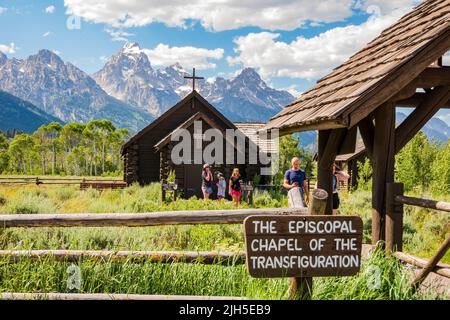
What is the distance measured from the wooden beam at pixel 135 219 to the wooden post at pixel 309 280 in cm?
94

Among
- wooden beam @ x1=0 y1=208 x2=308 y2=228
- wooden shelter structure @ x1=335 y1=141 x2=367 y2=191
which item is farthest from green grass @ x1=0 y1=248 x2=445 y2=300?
wooden shelter structure @ x1=335 y1=141 x2=367 y2=191

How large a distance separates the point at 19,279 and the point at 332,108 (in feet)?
12.9

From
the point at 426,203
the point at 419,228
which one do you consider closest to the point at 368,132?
the point at 426,203

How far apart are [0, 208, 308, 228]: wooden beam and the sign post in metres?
1.11

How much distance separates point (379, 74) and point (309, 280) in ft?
8.00

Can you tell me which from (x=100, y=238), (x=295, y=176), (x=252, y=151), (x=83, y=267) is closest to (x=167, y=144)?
(x=252, y=151)

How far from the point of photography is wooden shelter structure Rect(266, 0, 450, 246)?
5113mm

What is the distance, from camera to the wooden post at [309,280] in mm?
4074

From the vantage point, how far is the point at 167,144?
22.8 metres

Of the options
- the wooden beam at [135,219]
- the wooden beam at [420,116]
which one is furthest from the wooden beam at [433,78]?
the wooden beam at [135,219]

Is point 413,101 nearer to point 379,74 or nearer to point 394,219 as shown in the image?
point 379,74

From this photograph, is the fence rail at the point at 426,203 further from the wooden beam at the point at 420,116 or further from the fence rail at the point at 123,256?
the fence rail at the point at 123,256

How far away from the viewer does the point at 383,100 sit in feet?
16.8
